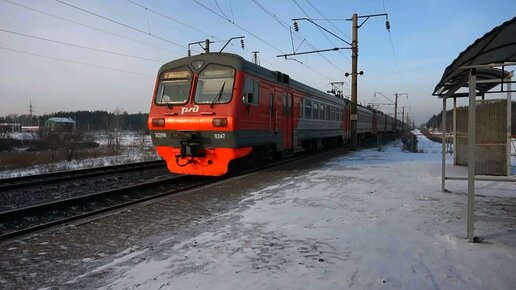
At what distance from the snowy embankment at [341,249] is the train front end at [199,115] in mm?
2996

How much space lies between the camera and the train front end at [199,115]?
10477 mm

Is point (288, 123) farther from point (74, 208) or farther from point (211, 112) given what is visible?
point (74, 208)

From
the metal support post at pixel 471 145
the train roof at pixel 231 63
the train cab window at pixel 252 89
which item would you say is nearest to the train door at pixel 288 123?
the train roof at pixel 231 63

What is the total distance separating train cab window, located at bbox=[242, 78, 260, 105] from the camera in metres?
10.9

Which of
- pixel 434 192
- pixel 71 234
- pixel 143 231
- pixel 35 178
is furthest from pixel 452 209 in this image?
pixel 35 178

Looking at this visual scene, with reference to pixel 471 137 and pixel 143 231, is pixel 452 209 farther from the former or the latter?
pixel 143 231

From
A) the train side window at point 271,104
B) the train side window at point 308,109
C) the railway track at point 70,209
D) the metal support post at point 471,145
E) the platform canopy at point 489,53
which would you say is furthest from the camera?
the train side window at point 308,109

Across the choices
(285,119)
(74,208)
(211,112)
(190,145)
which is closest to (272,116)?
(285,119)

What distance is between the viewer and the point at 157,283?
3.85m

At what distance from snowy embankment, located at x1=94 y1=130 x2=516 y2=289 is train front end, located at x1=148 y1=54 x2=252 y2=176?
2996mm

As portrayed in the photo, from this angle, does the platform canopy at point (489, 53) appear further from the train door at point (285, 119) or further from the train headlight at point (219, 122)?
the train door at point (285, 119)

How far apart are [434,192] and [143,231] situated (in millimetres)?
6008

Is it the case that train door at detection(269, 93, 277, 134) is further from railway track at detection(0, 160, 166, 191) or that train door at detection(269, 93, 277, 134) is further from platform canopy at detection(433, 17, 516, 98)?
platform canopy at detection(433, 17, 516, 98)

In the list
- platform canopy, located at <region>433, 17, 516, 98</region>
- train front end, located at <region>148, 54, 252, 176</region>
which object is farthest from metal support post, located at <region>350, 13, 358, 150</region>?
platform canopy, located at <region>433, 17, 516, 98</region>
